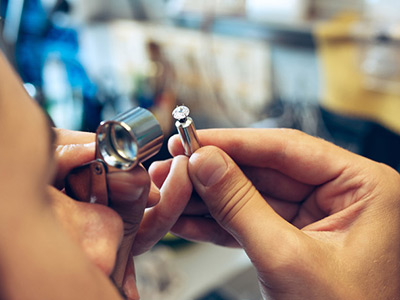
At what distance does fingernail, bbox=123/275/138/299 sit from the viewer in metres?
0.32

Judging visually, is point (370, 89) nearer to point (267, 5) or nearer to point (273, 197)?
point (267, 5)

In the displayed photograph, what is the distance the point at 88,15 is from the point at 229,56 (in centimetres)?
65

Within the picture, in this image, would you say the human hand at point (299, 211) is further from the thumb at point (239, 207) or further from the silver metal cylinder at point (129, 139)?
the silver metal cylinder at point (129, 139)

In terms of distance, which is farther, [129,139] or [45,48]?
[45,48]

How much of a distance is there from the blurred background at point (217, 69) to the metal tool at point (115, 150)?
10.8 inches

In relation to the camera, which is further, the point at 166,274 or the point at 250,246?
the point at 166,274

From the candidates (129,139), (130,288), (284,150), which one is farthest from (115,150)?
(284,150)

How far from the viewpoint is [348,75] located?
2.81 ft

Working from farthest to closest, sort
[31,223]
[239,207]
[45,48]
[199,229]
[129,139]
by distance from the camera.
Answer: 1. [45,48]
2. [199,229]
3. [239,207]
4. [129,139]
5. [31,223]

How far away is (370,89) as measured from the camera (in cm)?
83

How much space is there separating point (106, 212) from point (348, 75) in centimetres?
71

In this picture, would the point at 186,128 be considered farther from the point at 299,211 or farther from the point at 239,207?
the point at 299,211

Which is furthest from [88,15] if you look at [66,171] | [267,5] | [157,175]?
[66,171]

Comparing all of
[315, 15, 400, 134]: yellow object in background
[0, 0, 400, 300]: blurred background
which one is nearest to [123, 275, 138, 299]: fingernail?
[0, 0, 400, 300]: blurred background
